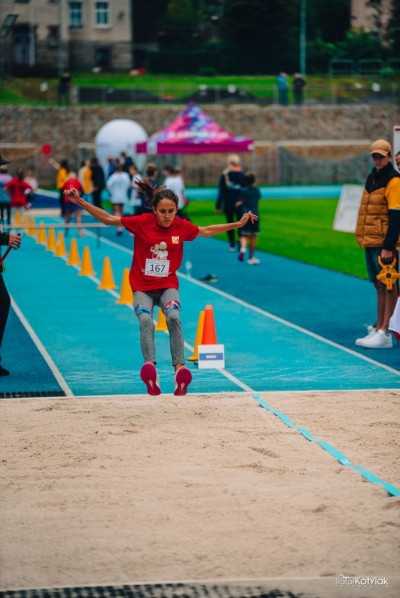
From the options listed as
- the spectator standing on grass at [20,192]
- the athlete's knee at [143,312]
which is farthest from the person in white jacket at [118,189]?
the athlete's knee at [143,312]

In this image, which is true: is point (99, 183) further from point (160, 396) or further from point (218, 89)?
point (218, 89)

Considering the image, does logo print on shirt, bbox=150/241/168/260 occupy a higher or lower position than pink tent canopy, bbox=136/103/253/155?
higher

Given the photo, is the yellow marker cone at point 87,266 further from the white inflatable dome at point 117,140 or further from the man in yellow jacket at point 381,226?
the white inflatable dome at point 117,140

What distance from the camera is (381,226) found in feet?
46.4

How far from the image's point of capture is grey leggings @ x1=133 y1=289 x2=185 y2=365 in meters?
10.6

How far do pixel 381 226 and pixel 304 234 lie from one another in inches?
743

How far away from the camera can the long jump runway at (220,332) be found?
12.5m

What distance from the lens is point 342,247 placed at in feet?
94.4

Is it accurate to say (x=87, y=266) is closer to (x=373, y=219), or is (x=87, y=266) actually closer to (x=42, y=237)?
(x=42, y=237)

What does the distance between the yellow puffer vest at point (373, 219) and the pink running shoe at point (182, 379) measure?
4.19 meters

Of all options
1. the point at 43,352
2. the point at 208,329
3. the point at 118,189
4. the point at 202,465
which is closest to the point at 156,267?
the point at 208,329

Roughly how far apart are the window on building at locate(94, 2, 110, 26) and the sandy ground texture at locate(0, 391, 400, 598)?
95.7m

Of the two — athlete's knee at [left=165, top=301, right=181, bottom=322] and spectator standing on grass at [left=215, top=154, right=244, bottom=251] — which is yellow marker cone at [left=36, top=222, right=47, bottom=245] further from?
athlete's knee at [left=165, top=301, right=181, bottom=322]

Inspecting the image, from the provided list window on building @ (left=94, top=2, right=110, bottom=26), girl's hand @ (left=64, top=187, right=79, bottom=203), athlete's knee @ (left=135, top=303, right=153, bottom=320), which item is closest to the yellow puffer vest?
athlete's knee @ (left=135, top=303, right=153, bottom=320)
